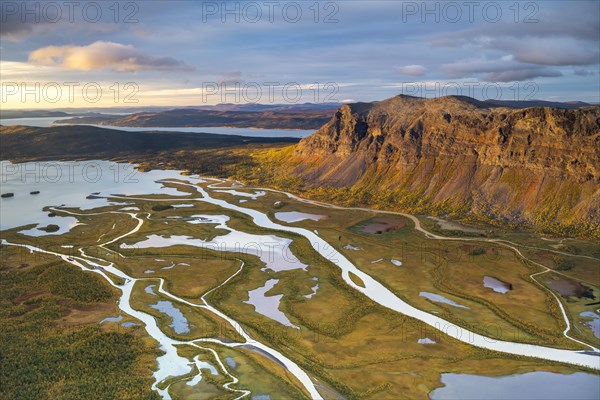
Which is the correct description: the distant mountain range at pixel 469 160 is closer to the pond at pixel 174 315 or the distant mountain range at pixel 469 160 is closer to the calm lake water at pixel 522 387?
the calm lake water at pixel 522 387

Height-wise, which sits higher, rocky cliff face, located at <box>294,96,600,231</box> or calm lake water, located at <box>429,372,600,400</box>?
rocky cliff face, located at <box>294,96,600,231</box>

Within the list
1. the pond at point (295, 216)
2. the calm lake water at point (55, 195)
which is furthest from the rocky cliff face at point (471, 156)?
the calm lake water at point (55, 195)

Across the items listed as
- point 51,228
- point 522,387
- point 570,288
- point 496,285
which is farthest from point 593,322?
point 51,228

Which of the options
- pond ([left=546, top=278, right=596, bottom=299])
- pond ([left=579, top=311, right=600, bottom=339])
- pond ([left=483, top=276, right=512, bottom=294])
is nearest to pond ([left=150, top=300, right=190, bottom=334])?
pond ([left=483, top=276, right=512, bottom=294])

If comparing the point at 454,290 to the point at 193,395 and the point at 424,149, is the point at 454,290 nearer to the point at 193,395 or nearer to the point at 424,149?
the point at 193,395

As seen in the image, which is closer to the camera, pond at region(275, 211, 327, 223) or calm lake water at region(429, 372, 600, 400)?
calm lake water at region(429, 372, 600, 400)

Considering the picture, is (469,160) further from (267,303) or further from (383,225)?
(267,303)

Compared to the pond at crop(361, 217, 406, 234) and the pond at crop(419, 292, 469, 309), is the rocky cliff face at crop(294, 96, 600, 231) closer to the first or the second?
the pond at crop(361, 217, 406, 234)

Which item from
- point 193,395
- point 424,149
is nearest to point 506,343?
point 193,395
